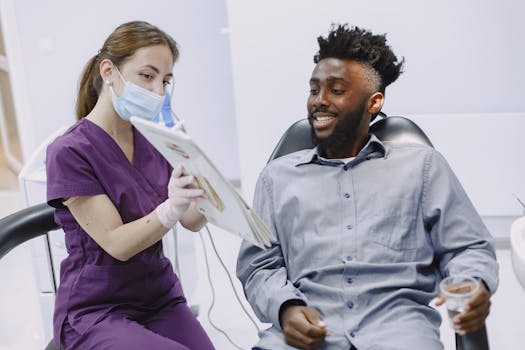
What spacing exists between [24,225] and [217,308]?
1.16 m

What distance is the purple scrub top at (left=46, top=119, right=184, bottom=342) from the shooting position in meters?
1.38

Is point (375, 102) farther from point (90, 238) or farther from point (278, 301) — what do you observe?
point (90, 238)

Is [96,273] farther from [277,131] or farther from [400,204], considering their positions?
[277,131]

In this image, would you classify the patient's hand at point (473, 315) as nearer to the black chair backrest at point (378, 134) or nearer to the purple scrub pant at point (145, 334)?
the black chair backrest at point (378, 134)

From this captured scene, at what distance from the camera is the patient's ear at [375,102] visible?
1.52 metres

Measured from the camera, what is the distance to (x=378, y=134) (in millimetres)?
1589

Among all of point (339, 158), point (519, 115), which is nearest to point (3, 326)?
point (339, 158)

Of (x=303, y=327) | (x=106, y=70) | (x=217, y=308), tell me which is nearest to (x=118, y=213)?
(x=106, y=70)

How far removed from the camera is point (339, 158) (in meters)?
1.53

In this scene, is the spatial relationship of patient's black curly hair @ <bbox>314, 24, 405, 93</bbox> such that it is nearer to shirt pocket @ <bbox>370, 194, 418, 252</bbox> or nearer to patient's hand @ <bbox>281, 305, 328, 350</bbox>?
shirt pocket @ <bbox>370, 194, 418, 252</bbox>

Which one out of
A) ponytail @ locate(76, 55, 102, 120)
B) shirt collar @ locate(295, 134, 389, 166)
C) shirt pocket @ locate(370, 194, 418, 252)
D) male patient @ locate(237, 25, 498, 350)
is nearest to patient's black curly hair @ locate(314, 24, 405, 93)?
male patient @ locate(237, 25, 498, 350)

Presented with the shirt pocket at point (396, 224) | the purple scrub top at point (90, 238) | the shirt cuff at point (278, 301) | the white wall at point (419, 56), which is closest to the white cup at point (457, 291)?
the shirt pocket at point (396, 224)

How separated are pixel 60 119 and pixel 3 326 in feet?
4.30

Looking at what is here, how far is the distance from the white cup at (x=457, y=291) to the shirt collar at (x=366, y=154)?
0.39 metres
